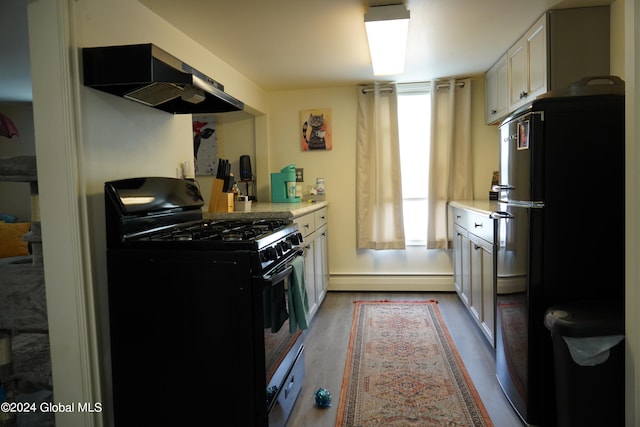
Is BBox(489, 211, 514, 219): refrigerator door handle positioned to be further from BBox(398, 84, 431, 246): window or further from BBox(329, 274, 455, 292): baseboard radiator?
BBox(329, 274, 455, 292): baseboard radiator

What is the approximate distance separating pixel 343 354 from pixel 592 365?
1.58 meters

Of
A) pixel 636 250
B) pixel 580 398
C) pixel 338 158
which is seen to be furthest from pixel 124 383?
pixel 338 158

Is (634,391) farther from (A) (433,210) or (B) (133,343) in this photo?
(A) (433,210)

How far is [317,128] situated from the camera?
170 inches

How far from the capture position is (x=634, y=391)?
1.38 m

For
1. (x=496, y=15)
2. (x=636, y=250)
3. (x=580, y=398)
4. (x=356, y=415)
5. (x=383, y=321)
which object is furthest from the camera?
(x=383, y=321)

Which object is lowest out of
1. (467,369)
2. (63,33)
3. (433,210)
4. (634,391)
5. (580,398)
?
(467,369)

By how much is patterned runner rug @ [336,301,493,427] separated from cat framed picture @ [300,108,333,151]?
191 centimetres

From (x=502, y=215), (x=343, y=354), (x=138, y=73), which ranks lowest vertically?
(x=343, y=354)

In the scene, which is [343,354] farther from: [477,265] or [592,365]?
[592,365]

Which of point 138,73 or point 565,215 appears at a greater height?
point 138,73

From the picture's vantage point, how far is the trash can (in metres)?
1.51

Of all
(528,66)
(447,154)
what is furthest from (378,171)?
(528,66)

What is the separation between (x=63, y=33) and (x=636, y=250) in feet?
7.33
